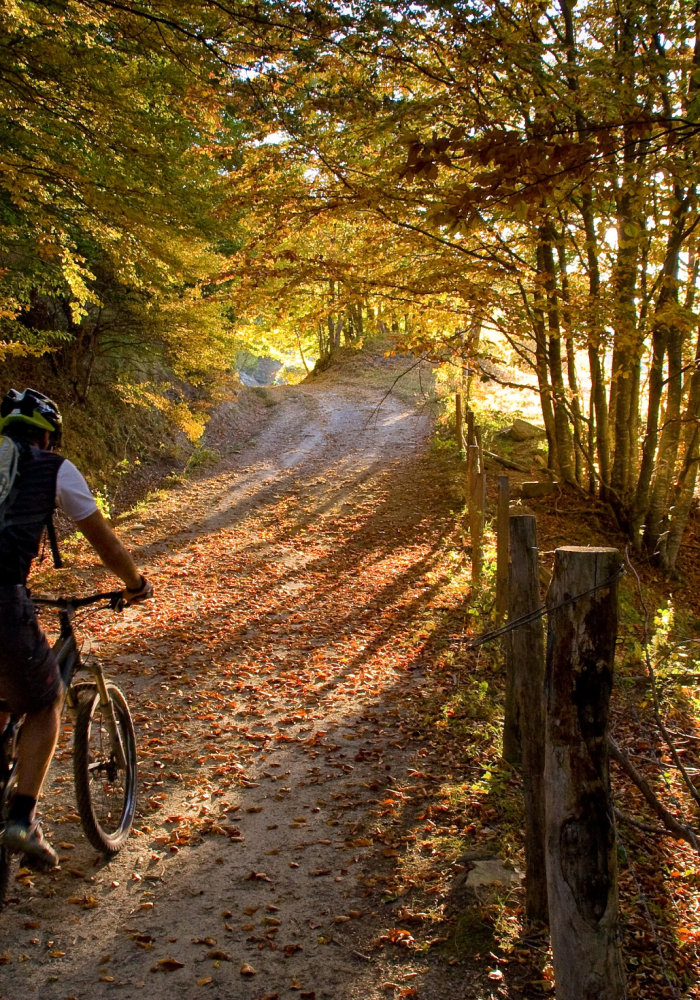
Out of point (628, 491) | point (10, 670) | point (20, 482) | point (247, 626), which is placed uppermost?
point (20, 482)

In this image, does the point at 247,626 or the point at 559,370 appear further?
the point at 559,370

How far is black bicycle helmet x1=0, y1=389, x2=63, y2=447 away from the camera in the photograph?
3051mm

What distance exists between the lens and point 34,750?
121 inches

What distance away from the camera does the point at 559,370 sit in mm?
11359

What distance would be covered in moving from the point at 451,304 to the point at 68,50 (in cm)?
600

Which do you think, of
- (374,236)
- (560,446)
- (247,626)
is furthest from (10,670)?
(560,446)

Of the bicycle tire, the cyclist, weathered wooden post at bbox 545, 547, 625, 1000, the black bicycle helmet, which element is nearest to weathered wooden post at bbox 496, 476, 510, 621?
weathered wooden post at bbox 545, 547, 625, 1000

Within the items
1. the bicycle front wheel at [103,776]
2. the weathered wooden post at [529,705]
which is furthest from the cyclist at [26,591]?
the weathered wooden post at [529,705]

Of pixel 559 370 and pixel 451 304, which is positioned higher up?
pixel 451 304

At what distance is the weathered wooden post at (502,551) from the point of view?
7.64 metres

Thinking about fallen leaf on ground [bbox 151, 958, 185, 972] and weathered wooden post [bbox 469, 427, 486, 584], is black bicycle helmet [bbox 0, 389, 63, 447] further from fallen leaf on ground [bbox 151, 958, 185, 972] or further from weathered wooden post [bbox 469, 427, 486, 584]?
weathered wooden post [bbox 469, 427, 486, 584]

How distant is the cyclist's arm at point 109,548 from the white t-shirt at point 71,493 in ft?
0.16

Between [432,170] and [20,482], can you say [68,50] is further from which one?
[20,482]

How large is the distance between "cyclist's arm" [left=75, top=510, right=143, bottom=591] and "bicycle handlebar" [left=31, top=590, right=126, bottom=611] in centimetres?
10
